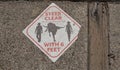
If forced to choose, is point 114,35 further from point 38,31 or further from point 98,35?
point 38,31

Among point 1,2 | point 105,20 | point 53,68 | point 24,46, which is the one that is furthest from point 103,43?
point 1,2

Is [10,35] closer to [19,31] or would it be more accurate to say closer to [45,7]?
[19,31]

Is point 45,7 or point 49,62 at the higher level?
point 45,7

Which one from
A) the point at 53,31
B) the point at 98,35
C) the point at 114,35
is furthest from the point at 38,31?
the point at 114,35

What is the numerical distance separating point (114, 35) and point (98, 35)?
0.57 ft

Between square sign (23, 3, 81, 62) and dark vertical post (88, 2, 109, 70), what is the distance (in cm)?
17

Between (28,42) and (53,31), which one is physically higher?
(53,31)

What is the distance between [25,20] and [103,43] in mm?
889

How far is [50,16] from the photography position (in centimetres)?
413

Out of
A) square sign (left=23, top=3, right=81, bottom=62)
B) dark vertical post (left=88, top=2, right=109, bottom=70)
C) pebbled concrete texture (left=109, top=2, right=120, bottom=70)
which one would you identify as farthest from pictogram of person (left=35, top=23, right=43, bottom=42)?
pebbled concrete texture (left=109, top=2, right=120, bottom=70)

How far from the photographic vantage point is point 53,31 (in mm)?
4090

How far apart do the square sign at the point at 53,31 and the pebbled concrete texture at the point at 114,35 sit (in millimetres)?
373

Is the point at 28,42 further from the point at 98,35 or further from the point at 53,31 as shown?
the point at 98,35

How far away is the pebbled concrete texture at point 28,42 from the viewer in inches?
156
